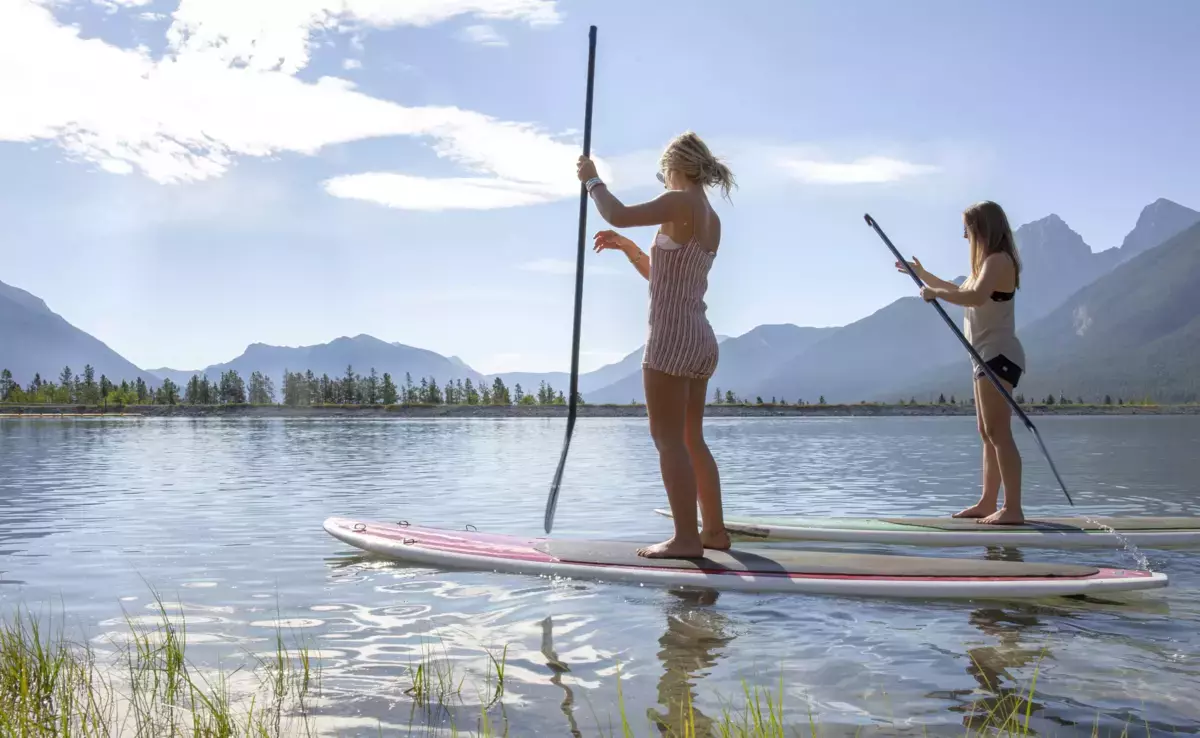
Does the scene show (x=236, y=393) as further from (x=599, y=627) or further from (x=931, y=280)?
(x=599, y=627)

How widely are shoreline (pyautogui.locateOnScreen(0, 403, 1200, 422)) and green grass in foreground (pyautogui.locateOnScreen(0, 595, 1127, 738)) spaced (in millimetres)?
110799

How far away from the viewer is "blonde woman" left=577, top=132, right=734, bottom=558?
6.21 m

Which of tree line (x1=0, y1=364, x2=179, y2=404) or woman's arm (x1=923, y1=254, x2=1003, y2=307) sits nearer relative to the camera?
woman's arm (x1=923, y1=254, x2=1003, y2=307)

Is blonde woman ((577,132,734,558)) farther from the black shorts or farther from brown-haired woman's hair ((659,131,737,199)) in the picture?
the black shorts

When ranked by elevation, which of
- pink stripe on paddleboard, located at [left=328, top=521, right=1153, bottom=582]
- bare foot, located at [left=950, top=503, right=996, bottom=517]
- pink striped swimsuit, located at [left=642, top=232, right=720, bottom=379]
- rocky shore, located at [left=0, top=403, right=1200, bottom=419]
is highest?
pink striped swimsuit, located at [left=642, top=232, right=720, bottom=379]

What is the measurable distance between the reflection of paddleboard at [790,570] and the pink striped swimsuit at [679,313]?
1341mm

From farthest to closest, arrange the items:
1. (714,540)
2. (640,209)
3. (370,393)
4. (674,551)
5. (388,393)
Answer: (370,393)
(388,393)
(714,540)
(674,551)
(640,209)

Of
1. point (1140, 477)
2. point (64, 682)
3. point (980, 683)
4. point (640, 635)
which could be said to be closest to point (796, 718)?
point (980, 683)

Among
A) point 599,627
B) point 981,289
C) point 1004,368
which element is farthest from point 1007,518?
point 599,627

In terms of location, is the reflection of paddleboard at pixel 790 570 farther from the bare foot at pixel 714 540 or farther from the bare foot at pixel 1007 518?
the bare foot at pixel 1007 518

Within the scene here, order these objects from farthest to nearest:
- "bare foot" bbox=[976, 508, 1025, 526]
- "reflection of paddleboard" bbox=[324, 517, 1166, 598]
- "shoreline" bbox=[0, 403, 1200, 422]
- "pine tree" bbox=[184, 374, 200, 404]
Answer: "pine tree" bbox=[184, 374, 200, 404] < "shoreline" bbox=[0, 403, 1200, 422] < "bare foot" bbox=[976, 508, 1025, 526] < "reflection of paddleboard" bbox=[324, 517, 1166, 598]

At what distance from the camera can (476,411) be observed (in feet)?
405

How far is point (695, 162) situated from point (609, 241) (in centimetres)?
84

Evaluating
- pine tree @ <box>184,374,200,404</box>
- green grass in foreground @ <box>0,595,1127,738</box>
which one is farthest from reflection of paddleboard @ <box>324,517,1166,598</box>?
pine tree @ <box>184,374,200,404</box>
